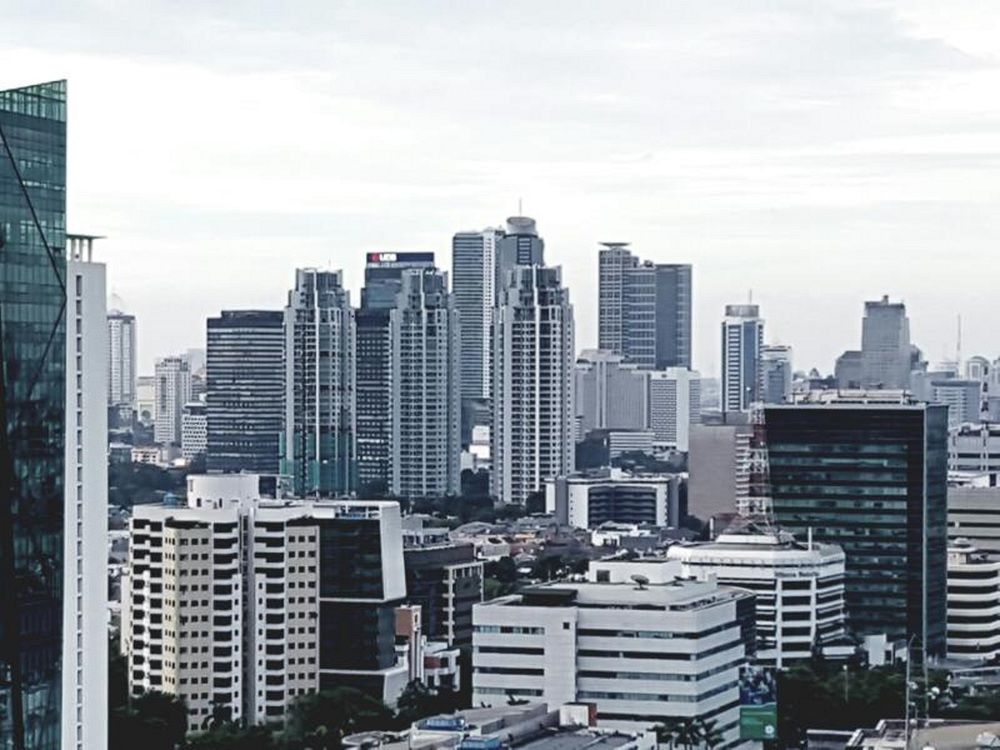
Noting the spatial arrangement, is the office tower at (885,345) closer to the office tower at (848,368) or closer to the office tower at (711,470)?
the office tower at (848,368)

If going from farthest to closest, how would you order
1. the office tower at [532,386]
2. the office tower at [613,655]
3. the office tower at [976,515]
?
the office tower at [532,386] → the office tower at [976,515] → the office tower at [613,655]

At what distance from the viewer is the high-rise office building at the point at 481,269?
6680 centimetres

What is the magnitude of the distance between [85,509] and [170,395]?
2206 inches

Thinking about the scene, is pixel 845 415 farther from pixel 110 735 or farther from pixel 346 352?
pixel 346 352

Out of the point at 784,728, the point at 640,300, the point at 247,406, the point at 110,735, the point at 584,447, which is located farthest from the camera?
the point at 640,300

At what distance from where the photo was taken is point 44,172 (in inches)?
509

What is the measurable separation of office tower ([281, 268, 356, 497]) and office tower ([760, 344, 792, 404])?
1933 centimetres

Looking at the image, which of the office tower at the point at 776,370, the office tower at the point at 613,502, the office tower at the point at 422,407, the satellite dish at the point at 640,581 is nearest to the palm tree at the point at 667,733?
the satellite dish at the point at 640,581

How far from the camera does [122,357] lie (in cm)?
7169

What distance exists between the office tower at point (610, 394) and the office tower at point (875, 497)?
1522 inches

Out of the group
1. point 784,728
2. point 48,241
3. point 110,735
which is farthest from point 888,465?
point 48,241

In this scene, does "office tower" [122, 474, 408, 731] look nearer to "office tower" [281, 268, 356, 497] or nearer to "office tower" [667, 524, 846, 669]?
"office tower" [667, 524, 846, 669]

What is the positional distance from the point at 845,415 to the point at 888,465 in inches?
33.5

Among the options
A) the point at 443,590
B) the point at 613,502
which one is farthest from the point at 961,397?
the point at 443,590
